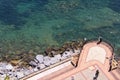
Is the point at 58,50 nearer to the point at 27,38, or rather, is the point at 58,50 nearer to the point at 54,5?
the point at 27,38

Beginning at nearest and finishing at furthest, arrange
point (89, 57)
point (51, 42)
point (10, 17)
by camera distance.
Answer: point (89, 57) → point (51, 42) → point (10, 17)

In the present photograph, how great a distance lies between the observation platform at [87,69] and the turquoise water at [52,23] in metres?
13.8

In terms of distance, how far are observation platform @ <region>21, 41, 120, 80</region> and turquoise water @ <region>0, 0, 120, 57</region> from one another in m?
13.8

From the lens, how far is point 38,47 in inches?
2886

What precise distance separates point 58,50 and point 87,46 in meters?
9.67

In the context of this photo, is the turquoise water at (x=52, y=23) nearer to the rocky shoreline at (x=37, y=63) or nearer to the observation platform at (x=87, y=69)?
the rocky shoreline at (x=37, y=63)

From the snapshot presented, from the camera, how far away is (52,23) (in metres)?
82.3

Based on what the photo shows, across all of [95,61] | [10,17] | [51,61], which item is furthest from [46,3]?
[95,61]

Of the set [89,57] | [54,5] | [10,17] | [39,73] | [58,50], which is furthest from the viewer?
[54,5]

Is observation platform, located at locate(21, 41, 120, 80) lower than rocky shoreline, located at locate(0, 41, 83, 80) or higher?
higher

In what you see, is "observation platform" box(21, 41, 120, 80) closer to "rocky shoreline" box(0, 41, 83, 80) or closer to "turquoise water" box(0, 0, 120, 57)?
→ "rocky shoreline" box(0, 41, 83, 80)

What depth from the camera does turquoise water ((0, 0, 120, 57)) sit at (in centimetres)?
7500

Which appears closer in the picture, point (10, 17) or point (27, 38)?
point (27, 38)

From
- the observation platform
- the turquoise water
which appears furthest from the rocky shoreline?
the turquoise water
